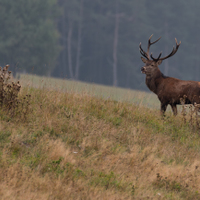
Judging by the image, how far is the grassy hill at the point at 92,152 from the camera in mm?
5336

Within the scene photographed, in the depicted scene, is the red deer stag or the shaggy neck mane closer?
the red deer stag

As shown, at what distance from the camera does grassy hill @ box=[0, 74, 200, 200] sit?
17.5ft

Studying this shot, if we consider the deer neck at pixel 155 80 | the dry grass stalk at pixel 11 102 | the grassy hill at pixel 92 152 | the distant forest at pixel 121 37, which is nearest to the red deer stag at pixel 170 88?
the deer neck at pixel 155 80

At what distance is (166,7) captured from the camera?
54.2 meters

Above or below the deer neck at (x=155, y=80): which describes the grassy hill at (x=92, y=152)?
below

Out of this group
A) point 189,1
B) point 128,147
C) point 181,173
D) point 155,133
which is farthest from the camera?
point 189,1

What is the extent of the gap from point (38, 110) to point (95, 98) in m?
2.42

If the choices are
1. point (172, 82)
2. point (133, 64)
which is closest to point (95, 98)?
point (172, 82)

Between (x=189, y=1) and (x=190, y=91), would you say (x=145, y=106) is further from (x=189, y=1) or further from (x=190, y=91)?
(x=189, y=1)

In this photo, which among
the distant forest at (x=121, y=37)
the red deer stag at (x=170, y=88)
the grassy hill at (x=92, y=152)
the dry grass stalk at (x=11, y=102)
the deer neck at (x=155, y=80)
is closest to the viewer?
the grassy hill at (x=92, y=152)

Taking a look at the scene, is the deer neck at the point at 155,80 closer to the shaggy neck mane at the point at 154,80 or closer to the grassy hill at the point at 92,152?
the shaggy neck mane at the point at 154,80

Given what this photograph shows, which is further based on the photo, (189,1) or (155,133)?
(189,1)

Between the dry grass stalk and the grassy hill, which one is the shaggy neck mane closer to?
the grassy hill

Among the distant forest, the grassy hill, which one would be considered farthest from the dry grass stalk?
the distant forest
